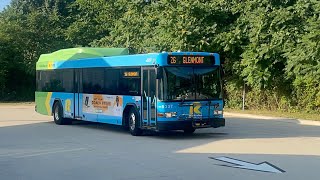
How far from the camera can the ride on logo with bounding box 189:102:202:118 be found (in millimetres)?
17281

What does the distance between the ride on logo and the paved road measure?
0.83 meters

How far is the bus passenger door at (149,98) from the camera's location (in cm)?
1733

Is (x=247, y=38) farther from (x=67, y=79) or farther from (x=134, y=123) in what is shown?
(x=134, y=123)

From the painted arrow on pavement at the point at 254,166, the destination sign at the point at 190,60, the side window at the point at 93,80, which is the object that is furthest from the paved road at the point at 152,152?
the destination sign at the point at 190,60

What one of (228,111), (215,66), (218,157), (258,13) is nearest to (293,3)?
(258,13)

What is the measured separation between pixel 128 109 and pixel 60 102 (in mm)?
6351

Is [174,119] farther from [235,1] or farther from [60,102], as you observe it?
[235,1]

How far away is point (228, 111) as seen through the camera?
3266cm

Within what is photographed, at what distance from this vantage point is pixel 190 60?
17.5m

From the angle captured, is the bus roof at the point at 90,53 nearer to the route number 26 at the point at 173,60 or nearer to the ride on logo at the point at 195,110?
the route number 26 at the point at 173,60

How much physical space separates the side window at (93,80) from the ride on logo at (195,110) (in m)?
4.80

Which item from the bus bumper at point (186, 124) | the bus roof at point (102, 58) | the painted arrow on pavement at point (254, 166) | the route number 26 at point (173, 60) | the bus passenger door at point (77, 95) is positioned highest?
the bus roof at point (102, 58)

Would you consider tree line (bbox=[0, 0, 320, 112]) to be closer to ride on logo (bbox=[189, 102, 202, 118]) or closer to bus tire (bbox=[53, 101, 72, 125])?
ride on logo (bbox=[189, 102, 202, 118])

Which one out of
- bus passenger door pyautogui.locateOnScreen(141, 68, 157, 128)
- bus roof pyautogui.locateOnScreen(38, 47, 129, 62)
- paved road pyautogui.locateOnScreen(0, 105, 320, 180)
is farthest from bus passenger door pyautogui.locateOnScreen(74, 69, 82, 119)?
bus passenger door pyautogui.locateOnScreen(141, 68, 157, 128)
